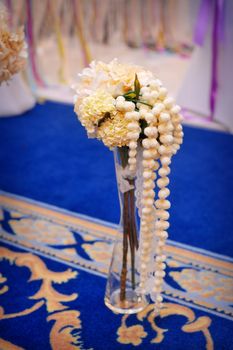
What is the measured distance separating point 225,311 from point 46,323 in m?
0.58

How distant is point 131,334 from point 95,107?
0.72 meters

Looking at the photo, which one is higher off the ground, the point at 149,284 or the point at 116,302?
the point at 149,284

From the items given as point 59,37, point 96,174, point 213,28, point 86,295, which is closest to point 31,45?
point 59,37

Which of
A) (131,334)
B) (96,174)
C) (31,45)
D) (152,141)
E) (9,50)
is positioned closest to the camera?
(152,141)

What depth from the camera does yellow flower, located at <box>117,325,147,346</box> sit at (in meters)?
1.45

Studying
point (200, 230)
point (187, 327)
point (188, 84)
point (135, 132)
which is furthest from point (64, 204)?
point (188, 84)

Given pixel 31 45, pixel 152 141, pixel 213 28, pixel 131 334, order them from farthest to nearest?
pixel 31 45
pixel 213 28
pixel 131 334
pixel 152 141

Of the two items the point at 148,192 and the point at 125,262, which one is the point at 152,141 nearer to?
the point at 148,192

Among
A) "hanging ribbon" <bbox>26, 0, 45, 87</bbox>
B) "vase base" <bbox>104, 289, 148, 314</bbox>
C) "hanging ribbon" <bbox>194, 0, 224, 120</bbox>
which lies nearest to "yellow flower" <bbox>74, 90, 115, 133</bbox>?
"vase base" <bbox>104, 289, 148, 314</bbox>

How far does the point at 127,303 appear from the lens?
1.58 metres

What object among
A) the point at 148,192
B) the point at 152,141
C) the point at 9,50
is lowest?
the point at 148,192

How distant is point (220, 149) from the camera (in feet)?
9.11

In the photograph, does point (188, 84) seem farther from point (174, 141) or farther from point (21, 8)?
point (174, 141)

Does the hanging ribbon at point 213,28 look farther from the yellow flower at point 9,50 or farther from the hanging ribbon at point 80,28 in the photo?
the yellow flower at point 9,50
